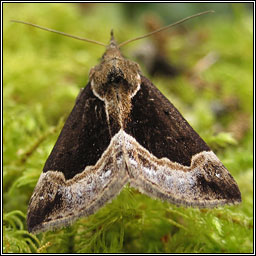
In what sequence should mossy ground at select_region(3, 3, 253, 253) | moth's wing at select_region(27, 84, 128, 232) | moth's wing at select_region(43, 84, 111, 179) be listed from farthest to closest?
mossy ground at select_region(3, 3, 253, 253)
moth's wing at select_region(43, 84, 111, 179)
moth's wing at select_region(27, 84, 128, 232)

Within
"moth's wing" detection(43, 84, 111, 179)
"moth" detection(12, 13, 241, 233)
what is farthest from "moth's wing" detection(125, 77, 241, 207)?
"moth's wing" detection(43, 84, 111, 179)

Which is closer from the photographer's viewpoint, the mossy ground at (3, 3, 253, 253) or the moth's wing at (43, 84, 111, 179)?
the moth's wing at (43, 84, 111, 179)

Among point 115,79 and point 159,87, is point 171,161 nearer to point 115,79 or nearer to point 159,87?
point 115,79

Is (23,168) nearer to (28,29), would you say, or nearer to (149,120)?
(149,120)

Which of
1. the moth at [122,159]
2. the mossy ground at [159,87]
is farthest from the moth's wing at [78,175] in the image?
the mossy ground at [159,87]

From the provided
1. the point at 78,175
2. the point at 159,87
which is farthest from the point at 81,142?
the point at 159,87

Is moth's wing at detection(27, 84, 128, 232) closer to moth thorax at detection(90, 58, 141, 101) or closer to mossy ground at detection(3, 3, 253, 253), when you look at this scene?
moth thorax at detection(90, 58, 141, 101)

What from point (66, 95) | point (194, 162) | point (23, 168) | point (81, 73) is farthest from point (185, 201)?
point (81, 73)

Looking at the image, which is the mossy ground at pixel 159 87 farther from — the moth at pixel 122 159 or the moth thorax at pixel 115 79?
the moth thorax at pixel 115 79
